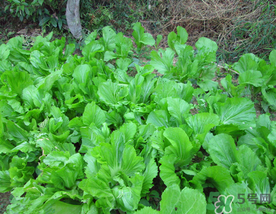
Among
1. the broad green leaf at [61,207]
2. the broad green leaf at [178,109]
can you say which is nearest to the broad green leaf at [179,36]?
the broad green leaf at [178,109]

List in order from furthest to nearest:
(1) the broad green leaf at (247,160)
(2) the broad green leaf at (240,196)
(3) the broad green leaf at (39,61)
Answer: (3) the broad green leaf at (39,61) → (1) the broad green leaf at (247,160) → (2) the broad green leaf at (240,196)

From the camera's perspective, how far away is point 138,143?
1.62 metres

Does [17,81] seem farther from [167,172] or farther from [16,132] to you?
[167,172]

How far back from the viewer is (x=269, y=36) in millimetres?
2887

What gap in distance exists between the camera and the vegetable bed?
130cm

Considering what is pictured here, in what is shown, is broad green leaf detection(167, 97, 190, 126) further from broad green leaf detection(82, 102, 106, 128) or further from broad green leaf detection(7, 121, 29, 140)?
broad green leaf detection(7, 121, 29, 140)

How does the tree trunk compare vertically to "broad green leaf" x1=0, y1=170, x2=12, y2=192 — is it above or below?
above

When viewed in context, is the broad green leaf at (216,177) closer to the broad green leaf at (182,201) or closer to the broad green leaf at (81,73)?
the broad green leaf at (182,201)

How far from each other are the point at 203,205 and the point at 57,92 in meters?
1.69

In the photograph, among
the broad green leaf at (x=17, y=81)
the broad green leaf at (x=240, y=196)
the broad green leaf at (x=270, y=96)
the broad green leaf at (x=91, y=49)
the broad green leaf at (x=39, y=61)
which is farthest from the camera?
the broad green leaf at (x=91, y=49)

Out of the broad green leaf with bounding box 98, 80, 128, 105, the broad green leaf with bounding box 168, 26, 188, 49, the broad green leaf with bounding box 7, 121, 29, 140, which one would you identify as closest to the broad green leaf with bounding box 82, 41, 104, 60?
the broad green leaf with bounding box 98, 80, 128, 105

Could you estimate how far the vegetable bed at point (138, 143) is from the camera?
1.30 meters

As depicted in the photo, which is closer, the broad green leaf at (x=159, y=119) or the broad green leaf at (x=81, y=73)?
the broad green leaf at (x=159, y=119)

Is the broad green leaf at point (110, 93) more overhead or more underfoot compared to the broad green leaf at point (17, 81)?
more underfoot
